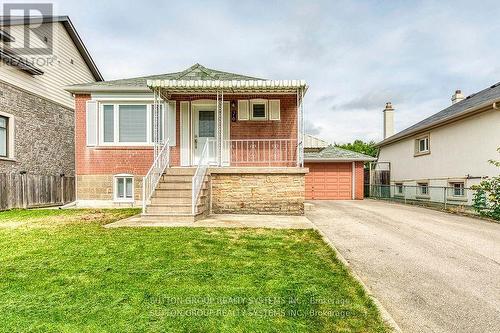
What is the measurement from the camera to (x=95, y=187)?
35.7 ft

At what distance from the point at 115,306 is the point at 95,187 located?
9118 mm

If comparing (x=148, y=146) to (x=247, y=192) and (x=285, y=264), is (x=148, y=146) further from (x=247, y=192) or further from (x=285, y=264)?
(x=285, y=264)

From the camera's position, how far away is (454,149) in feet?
42.2

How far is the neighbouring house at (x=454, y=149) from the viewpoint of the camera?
10953 millimetres

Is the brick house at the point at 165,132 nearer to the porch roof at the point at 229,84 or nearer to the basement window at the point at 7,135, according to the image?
the porch roof at the point at 229,84

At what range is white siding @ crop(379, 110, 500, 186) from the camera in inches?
427

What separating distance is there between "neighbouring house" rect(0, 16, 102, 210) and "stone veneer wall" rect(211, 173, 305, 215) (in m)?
7.65

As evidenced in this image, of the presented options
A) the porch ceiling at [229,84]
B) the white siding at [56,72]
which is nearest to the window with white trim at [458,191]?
the porch ceiling at [229,84]

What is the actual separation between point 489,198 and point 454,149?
3.78 metres

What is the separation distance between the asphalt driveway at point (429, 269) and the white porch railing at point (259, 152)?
333cm

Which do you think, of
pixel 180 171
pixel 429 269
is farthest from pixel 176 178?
pixel 429 269

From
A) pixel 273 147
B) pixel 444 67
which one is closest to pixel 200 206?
pixel 273 147

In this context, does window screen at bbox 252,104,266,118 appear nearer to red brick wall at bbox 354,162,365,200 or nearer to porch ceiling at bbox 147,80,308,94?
porch ceiling at bbox 147,80,308,94

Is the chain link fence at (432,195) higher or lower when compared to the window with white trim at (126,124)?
lower
